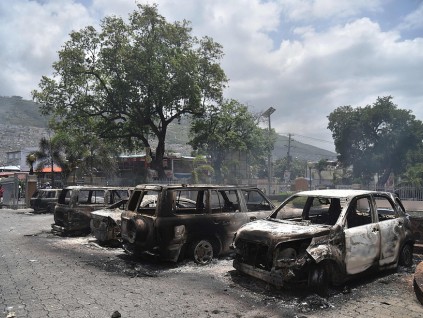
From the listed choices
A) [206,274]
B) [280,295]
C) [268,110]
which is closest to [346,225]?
[280,295]

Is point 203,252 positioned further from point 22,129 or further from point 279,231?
point 22,129

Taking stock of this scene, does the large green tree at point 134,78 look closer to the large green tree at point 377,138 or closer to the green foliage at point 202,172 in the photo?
the green foliage at point 202,172

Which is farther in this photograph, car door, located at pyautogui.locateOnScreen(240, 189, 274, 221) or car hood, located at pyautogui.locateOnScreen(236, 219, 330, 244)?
car door, located at pyautogui.locateOnScreen(240, 189, 274, 221)

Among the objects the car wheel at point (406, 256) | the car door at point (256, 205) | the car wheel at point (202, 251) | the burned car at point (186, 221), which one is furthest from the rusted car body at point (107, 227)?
the car wheel at point (406, 256)

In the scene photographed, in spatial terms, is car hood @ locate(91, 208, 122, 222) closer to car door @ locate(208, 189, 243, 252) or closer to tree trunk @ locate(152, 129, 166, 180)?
car door @ locate(208, 189, 243, 252)

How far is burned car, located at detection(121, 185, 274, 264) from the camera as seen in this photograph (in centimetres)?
713

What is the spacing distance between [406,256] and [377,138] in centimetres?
3674

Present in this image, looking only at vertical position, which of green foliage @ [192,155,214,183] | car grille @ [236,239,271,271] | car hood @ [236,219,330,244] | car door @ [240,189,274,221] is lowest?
car grille @ [236,239,271,271]

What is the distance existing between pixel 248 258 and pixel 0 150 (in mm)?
102442

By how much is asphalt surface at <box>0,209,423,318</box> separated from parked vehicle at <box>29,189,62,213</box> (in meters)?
14.2

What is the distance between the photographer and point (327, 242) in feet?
18.3

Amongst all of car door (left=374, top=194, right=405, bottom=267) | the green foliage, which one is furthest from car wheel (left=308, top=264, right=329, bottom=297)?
the green foliage

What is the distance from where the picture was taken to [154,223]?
7078mm

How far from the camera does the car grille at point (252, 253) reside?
5953 millimetres
